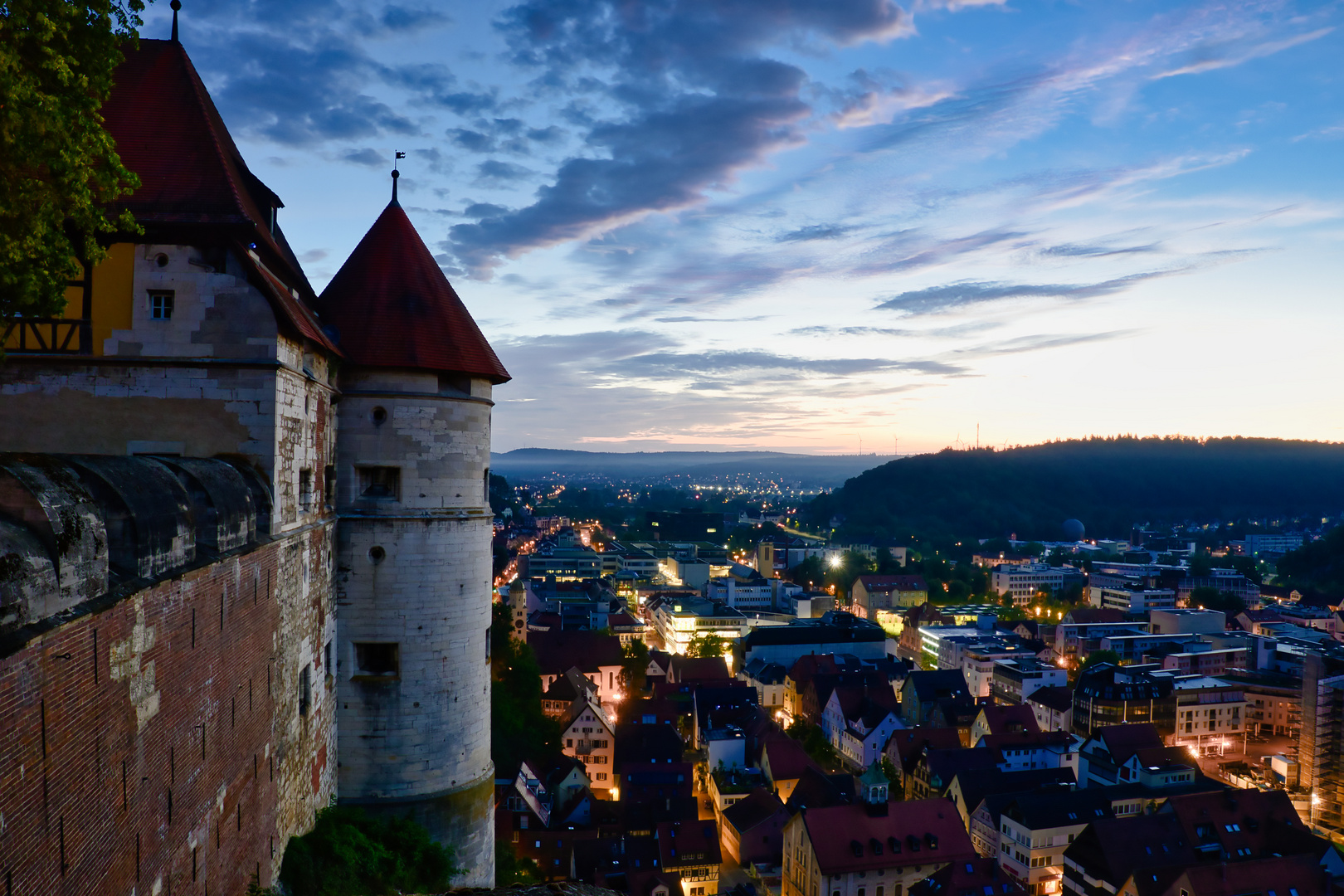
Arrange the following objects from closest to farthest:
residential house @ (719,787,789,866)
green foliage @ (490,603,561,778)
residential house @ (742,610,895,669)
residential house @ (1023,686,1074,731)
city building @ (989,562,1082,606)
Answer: green foliage @ (490,603,561,778) → residential house @ (719,787,789,866) → residential house @ (1023,686,1074,731) → residential house @ (742,610,895,669) → city building @ (989,562,1082,606)

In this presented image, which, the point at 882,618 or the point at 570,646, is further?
the point at 882,618

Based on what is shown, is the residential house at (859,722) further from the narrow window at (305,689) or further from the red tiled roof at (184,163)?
the red tiled roof at (184,163)

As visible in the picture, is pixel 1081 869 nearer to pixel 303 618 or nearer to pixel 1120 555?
pixel 303 618

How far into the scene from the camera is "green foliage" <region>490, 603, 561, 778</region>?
4959 cm

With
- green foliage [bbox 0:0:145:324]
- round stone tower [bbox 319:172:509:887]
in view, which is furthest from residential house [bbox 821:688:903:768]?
green foliage [bbox 0:0:145:324]

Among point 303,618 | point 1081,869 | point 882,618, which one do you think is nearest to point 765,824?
point 1081,869

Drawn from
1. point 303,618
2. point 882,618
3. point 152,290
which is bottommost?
point 882,618

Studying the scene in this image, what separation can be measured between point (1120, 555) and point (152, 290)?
20363 centimetres

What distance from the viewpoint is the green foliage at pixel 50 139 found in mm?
10000

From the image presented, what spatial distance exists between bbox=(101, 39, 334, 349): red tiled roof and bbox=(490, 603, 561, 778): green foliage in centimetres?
3757

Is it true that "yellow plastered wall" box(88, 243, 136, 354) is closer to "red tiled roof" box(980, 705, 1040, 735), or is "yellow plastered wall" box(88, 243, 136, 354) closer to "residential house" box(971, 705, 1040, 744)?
"residential house" box(971, 705, 1040, 744)

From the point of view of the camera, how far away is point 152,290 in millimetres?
13508

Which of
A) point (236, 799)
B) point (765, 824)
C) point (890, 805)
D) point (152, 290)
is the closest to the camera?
point (236, 799)

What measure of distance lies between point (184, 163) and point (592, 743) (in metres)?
55.6
